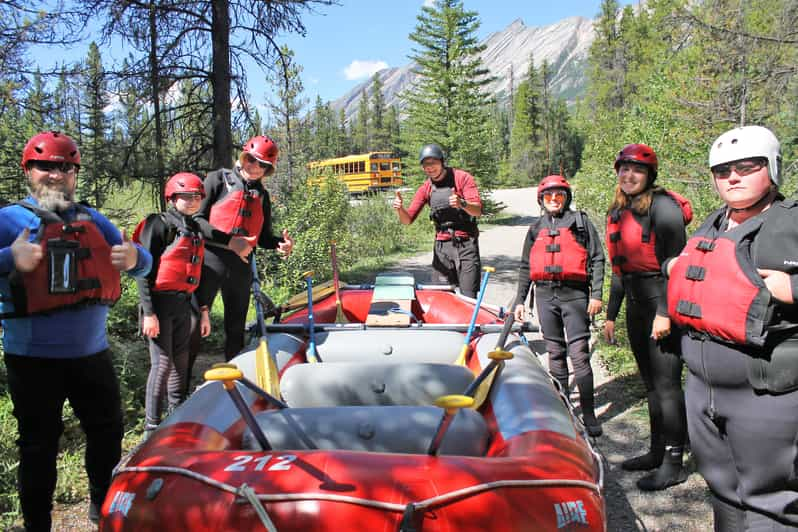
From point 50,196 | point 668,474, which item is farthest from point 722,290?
point 50,196

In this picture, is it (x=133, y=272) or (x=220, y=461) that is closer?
(x=220, y=461)

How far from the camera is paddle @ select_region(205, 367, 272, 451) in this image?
2.20 m

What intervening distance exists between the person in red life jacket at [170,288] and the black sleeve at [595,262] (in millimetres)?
2993

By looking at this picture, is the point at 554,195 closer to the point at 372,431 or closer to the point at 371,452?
the point at 372,431

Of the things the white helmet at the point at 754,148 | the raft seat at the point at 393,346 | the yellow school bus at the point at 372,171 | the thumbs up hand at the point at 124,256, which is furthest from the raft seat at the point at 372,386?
the yellow school bus at the point at 372,171

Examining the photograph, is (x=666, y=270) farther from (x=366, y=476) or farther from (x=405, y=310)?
(x=405, y=310)

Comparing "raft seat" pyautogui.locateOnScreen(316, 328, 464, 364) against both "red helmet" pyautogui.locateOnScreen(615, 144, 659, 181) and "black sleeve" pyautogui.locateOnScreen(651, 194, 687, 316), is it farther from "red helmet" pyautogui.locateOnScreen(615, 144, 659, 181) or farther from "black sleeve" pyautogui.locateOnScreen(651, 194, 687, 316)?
"red helmet" pyautogui.locateOnScreen(615, 144, 659, 181)

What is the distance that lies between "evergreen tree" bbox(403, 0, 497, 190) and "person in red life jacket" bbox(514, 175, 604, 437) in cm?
1936

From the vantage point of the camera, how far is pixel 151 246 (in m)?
A: 3.90

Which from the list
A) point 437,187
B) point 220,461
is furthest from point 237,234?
point 220,461

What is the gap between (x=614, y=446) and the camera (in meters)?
4.55

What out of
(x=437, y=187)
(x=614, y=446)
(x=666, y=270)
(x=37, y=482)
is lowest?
(x=614, y=446)

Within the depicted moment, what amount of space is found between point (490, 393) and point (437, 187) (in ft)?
10.3

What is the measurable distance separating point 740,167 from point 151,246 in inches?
138
